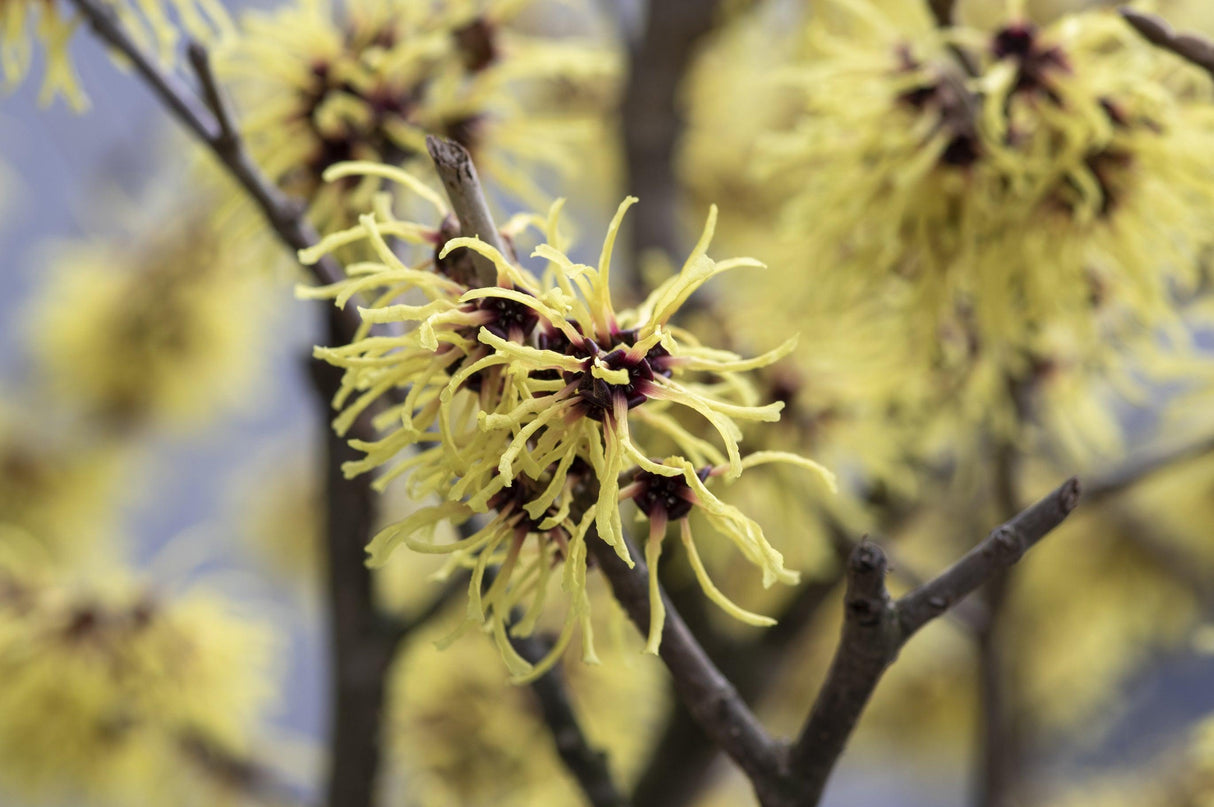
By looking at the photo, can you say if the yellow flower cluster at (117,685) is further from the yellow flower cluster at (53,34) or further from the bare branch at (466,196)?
the bare branch at (466,196)

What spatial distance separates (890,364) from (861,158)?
10 cm

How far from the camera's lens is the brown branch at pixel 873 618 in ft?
0.88

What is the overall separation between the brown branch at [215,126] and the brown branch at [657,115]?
0.33 m

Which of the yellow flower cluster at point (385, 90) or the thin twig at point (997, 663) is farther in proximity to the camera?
the thin twig at point (997, 663)

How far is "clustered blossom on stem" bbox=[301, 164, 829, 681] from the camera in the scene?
0.25 m

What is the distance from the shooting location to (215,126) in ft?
1.23

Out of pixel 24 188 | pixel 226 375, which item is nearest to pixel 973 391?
pixel 226 375

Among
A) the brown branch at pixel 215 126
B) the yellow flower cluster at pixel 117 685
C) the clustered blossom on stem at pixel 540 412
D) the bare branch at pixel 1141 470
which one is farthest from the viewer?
the yellow flower cluster at pixel 117 685

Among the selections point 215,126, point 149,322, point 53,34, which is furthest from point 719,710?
point 149,322

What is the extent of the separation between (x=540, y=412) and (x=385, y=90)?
226 millimetres

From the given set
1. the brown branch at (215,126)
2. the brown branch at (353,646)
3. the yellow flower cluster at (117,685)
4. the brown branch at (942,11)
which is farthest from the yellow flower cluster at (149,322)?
the brown branch at (942,11)

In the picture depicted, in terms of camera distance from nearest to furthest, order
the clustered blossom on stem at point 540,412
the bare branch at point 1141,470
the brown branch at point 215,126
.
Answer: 1. the clustered blossom on stem at point 540,412
2. the brown branch at point 215,126
3. the bare branch at point 1141,470

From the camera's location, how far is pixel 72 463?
49.1 inches

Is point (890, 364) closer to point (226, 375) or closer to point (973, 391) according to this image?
point (973, 391)
